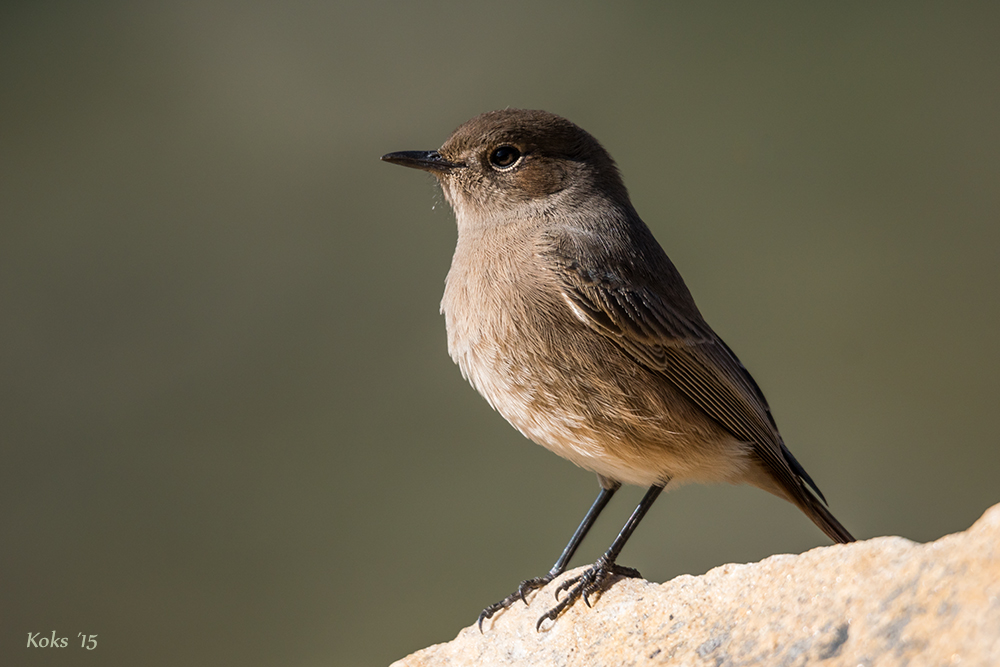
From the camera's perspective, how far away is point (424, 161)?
4.31 metres

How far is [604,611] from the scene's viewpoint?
11.0 feet

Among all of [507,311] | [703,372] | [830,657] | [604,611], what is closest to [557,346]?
[507,311]

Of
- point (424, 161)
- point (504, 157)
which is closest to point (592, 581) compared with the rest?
point (504, 157)

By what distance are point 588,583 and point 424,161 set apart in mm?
2081

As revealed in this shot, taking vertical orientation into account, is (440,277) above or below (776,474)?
above

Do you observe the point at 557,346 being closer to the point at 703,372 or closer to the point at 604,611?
the point at 703,372

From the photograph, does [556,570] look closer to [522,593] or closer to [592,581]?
[522,593]

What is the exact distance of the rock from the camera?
6.76 ft

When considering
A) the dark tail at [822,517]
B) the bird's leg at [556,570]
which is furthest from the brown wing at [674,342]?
the bird's leg at [556,570]

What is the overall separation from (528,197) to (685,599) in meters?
1.96

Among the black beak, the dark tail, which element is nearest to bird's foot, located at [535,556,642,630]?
the dark tail

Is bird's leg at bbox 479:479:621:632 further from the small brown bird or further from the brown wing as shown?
the brown wing

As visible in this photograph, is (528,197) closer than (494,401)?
No

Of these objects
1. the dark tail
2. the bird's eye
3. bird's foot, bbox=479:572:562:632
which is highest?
the bird's eye
